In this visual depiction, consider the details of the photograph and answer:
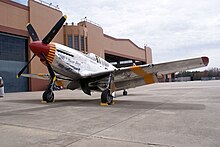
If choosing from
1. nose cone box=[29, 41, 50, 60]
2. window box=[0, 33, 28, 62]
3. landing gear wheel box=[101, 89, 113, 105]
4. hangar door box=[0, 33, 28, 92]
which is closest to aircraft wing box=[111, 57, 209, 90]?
landing gear wheel box=[101, 89, 113, 105]

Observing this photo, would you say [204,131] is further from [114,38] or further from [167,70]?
[114,38]

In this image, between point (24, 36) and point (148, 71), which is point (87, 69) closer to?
point (148, 71)

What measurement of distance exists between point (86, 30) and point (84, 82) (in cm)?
2695

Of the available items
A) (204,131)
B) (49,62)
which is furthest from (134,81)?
(204,131)

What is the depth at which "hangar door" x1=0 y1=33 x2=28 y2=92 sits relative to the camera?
26.0 meters

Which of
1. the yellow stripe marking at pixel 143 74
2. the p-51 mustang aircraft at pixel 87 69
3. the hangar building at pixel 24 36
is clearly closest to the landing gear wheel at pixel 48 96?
the p-51 mustang aircraft at pixel 87 69

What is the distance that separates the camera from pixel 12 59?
27.2 meters

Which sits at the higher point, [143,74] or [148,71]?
[148,71]

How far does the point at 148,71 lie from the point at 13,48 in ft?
76.7

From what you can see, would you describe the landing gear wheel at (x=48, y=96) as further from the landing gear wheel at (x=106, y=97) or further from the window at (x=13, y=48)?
the window at (x=13, y=48)

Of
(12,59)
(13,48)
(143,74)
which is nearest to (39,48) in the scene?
(143,74)

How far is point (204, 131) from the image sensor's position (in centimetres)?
415

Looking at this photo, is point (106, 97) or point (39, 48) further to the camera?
point (106, 97)

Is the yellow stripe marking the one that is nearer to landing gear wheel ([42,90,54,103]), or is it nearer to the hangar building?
landing gear wheel ([42,90,54,103])
